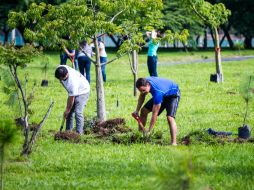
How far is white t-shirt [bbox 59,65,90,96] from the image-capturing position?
13409mm

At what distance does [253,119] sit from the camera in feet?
51.8

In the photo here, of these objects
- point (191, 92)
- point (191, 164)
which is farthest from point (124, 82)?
point (191, 164)

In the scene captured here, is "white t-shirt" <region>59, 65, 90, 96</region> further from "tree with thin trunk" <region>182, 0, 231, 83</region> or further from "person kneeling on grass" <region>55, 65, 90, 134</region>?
"tree with thin trunk" <region>182, 0, 231, 83</region>

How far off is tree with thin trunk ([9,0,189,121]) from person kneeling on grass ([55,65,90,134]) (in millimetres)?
1193

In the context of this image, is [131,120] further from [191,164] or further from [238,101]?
[191,164]

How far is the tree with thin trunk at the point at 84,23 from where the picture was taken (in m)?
14.6

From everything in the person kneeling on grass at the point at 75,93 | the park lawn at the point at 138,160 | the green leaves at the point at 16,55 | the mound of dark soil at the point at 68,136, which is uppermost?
the green leaves at the point at 16,55

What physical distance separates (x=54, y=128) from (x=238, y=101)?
6.07 metres

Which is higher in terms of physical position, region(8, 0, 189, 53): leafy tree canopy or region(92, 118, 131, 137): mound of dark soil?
region(8, 0, 189, 53): leafy tree canopy

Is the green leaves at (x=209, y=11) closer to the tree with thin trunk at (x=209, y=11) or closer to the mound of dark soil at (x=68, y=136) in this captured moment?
the tree with thin trunk at (x=209, y=11)

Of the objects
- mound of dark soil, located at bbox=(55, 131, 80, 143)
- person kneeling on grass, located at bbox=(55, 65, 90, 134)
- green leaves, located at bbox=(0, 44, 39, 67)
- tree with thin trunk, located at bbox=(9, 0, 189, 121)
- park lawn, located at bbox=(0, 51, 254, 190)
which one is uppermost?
tree with thin trunk, located at bbox=(9, 0, 189, 121)

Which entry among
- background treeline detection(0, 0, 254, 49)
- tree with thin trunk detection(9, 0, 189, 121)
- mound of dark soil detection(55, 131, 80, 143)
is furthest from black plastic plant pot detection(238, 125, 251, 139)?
background treeline detection(0, 0, 254, 49)

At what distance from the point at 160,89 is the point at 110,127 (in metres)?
2.43

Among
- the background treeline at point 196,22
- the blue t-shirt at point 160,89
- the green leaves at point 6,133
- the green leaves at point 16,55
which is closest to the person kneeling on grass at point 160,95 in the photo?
the blue t-shirt at point 160,89
